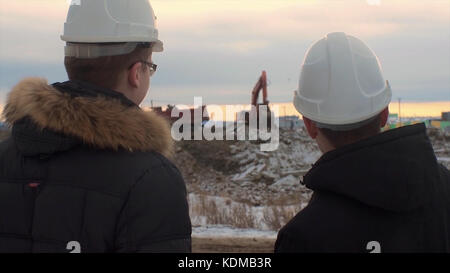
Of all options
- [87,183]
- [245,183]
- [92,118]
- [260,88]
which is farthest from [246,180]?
[87,183]

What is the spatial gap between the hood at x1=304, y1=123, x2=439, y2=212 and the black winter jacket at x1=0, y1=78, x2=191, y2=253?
2.03 feet

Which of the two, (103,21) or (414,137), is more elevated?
(103,21)

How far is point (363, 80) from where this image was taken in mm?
2555

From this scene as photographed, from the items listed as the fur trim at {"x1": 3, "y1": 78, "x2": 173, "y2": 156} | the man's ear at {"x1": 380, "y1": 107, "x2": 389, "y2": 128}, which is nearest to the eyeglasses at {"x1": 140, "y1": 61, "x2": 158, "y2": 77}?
the fur trim at {"x1": 3, "y1": 78, "x2": 173, "y2": 156}

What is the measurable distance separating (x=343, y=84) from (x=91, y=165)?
1176 millimetres

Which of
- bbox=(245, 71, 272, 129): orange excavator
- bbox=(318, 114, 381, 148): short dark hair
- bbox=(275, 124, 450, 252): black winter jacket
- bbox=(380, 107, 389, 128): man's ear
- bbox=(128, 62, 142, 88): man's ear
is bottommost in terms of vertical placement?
bbox=(275, 124, 450, 252): black winter jacket

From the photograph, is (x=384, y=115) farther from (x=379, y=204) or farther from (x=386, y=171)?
(x=379, y=204)

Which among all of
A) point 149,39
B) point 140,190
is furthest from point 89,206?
point 149,39

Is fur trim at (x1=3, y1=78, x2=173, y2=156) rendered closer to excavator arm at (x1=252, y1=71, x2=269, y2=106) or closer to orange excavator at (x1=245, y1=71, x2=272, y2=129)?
orange excavator at (x1=245, y1=71, x2=272, y2=129)

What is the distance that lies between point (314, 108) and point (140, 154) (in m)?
0.86

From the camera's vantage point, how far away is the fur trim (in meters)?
2.18

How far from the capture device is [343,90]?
100.0 inches

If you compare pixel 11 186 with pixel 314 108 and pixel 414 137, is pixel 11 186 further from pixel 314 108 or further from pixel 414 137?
pixel 414 137

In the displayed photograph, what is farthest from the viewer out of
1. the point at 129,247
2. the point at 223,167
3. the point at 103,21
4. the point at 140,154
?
the point at 223,167
